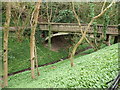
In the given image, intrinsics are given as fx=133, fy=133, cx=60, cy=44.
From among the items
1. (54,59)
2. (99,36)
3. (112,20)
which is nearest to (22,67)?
(54,59)

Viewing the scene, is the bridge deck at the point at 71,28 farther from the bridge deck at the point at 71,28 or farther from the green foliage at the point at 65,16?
the green foliage at the point at 65,16

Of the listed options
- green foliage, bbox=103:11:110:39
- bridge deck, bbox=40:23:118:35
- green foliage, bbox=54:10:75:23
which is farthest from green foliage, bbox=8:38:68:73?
green foliage, bbox=103:11:110:39

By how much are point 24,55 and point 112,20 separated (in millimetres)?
14964

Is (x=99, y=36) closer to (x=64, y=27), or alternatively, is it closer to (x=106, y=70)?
(x=64, y=27)

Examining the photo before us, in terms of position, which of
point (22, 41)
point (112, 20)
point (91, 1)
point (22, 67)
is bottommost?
point (22, 67)

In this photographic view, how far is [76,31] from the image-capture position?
20234mm

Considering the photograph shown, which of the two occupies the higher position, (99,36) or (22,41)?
(99,36)

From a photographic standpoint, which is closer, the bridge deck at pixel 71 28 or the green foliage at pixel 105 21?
the green foliage at pixel 105 21

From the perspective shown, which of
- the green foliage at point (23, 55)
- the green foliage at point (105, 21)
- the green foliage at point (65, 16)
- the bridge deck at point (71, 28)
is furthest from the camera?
the green foliage at point (65, 16)

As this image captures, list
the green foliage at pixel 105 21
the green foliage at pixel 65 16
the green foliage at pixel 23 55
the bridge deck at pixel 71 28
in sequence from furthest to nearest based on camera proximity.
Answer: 1. the green foliage at pixel 65 16
2. the green foliage at pixel 23 55
3. the bridge deck at pixel 71 28
4. the green foliage at pixel 105 21

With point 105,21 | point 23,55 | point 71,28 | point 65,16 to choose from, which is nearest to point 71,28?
point 71,28

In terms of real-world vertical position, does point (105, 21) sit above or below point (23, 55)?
above

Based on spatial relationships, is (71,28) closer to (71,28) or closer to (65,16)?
(71,28)

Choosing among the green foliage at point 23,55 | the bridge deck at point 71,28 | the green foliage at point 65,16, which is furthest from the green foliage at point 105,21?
the green foliage at point 65,16
